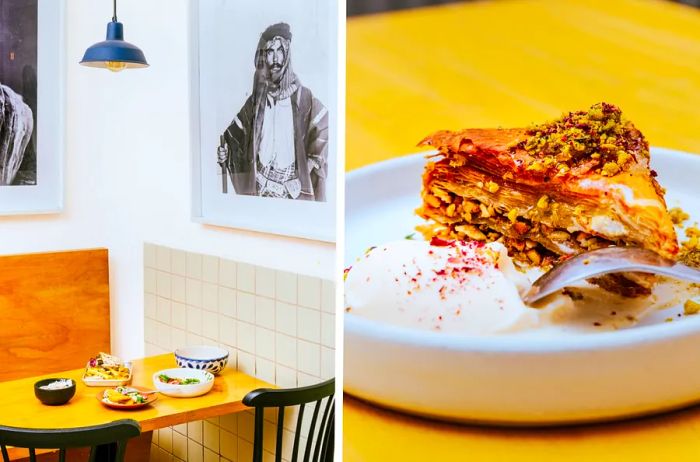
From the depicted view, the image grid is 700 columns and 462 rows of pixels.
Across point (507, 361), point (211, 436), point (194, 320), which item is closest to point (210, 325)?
point (194, 320)

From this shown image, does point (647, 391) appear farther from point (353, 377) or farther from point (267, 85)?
point (267, 85)

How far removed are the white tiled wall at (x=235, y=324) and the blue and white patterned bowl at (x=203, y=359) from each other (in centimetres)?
9

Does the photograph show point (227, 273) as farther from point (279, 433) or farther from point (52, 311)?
point (52, 311)

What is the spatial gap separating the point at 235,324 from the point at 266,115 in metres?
0.73

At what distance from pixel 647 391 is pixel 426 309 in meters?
0.37

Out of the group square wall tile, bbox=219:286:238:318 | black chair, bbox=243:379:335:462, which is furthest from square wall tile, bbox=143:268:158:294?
black chair, bbox=243:379:335:462

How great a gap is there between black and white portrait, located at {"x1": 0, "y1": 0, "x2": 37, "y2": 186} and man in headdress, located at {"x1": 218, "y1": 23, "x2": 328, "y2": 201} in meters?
1.14

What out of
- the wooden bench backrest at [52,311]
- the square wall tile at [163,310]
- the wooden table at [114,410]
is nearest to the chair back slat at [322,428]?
the wooden table at [114,410]

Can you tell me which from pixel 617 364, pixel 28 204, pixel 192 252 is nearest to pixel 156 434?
pixel 192 252

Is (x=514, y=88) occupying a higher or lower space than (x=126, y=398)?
higher

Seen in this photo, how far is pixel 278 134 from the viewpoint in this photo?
2.37 m

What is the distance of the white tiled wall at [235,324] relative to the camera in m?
2.30

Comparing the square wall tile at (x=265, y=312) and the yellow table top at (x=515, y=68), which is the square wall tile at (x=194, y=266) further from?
the yellow table top at (x=515, y=68)

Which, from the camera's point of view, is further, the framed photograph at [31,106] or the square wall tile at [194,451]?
the framed photograph at [31,106]
